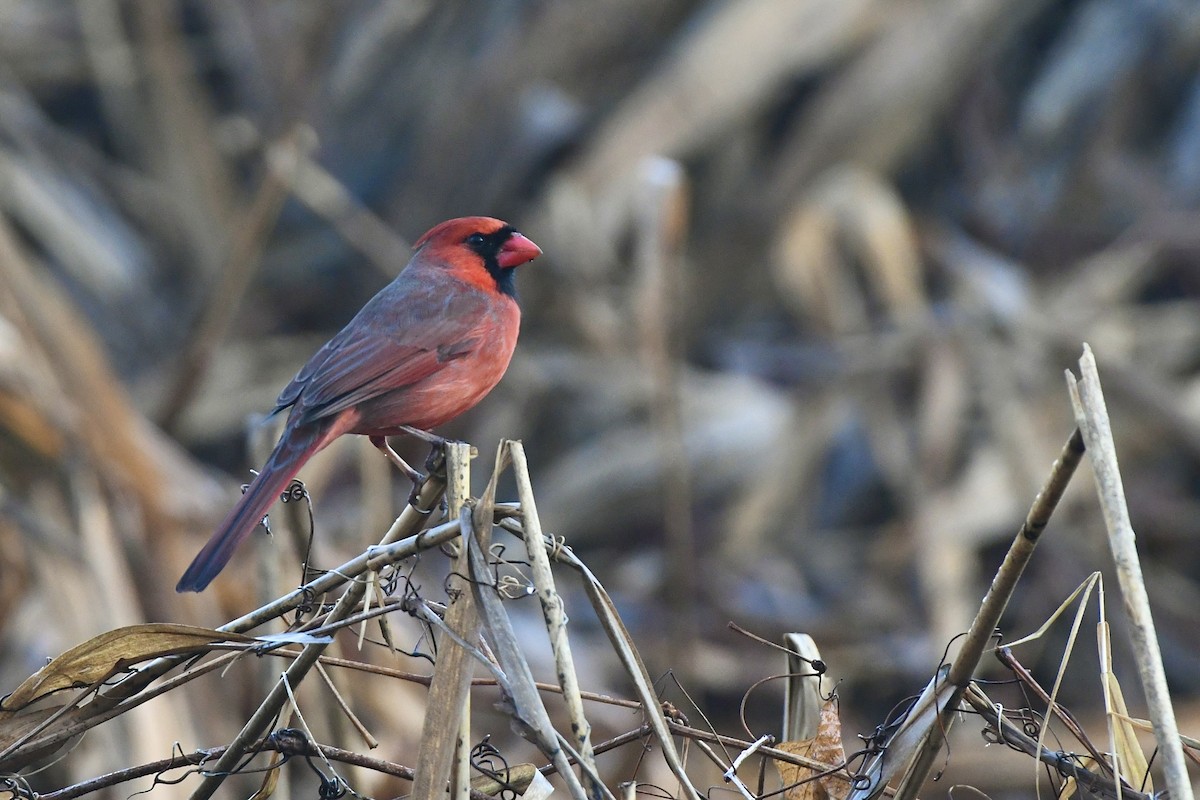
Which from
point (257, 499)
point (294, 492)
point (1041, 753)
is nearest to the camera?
point (1041, 753)

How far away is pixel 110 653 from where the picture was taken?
1571 mm

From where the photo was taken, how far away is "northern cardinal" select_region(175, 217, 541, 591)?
2.72m

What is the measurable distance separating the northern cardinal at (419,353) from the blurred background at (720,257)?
0.89 metres

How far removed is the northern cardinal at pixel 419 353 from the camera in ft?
8.93

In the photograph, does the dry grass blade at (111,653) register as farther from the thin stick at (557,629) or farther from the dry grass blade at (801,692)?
the dry grass blade at (801,692)

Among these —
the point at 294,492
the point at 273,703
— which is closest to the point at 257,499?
the point at 294,492

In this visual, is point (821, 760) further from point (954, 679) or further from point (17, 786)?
point (17, 786)

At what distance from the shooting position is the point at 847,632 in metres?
4.83

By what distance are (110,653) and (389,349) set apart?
54.5 inches

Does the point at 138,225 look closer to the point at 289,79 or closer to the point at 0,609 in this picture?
the point at 289,79

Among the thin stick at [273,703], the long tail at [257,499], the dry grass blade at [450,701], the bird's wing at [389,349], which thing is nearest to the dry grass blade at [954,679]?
the dry grass blade at [450,701]

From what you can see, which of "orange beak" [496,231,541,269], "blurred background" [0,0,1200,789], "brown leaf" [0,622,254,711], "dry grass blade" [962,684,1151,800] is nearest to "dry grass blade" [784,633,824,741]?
"dry grass blade" [962,684,1151,800]

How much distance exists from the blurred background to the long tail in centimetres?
133

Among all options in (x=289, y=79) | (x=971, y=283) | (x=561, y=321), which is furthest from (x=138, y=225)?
(x=971, y=283)
